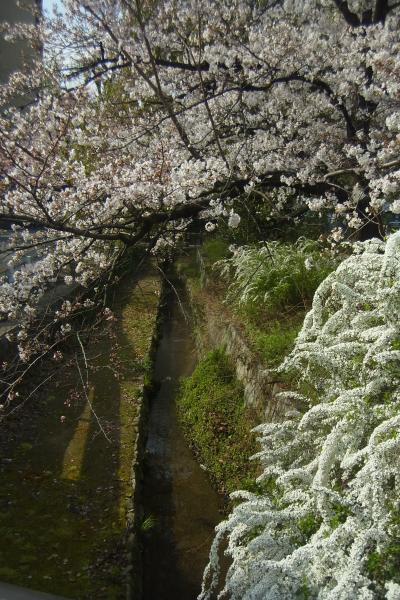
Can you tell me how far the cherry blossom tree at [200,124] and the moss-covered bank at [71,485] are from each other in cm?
111

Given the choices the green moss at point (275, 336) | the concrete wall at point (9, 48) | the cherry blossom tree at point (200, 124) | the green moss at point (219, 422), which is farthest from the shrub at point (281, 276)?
the concrete wall at point (9, 48)

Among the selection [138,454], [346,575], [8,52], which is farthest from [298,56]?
[8,52]

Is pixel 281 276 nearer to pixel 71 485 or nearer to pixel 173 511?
pixel 173 511

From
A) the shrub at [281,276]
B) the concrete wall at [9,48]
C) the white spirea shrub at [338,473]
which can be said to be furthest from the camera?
the concrete wall at [9,48]

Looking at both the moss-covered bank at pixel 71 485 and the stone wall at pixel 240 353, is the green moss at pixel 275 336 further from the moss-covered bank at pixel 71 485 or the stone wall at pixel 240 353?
the moss-covered bank at pixel 71 485

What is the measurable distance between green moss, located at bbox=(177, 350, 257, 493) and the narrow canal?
13 cm

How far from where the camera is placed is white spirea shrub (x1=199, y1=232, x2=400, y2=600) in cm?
216

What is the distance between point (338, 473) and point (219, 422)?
239 cm

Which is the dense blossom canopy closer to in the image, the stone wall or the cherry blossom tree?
the cherry blossom tree

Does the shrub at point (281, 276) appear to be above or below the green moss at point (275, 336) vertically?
above

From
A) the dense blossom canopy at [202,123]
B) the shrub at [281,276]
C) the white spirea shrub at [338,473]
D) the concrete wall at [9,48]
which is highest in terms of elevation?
the concrete wall at [9,48]

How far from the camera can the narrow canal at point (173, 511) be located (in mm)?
3537

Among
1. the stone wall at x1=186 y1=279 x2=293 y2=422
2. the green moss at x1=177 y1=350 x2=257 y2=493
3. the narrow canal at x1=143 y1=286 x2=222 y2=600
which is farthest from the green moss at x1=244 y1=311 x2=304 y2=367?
the narrow canal at x1=143 y1=286 x2=222 y2=600

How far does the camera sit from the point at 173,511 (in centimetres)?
422
